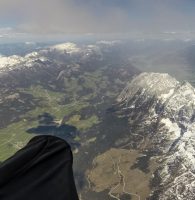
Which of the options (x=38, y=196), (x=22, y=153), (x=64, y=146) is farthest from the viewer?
(x=64, y=146)

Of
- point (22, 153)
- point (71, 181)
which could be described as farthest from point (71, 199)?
point (22, 153)

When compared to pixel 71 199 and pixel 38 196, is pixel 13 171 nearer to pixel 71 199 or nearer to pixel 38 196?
pixel 38 196

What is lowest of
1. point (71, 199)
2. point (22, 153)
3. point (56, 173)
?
point (71, 199)

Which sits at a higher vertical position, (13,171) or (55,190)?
(13,171)

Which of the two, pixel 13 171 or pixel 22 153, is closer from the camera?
pixel 13 171

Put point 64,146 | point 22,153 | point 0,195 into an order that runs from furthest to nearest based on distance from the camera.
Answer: point 64,146 < point 22,153 < point 0,195

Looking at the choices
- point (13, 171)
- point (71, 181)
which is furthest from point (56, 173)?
point (13, 171)

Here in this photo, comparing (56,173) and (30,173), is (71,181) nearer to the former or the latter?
(56,173)
